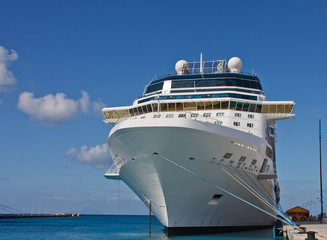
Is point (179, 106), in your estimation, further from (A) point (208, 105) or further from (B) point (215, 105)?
(B) point (215, 105)

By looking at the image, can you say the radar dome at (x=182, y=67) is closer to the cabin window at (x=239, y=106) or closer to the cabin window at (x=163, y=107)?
the cabin window at (x=163, y=107)

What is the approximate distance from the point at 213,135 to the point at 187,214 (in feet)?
16.7

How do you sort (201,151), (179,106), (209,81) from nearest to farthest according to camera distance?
1. (201,151)
2. (179,106)
3. (209,81)

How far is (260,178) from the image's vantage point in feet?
72.3

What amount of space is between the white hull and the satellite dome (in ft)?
30.5

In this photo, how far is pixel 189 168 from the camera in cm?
1923

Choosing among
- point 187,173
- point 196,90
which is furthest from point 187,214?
point 196,90

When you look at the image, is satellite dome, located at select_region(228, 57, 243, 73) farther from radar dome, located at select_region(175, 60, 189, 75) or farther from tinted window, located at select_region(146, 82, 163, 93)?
tinted window, located at select_region(146, 82, 163, 93)

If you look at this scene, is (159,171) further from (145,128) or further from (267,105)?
(267,105)

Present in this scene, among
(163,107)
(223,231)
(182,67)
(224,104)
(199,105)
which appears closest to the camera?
(223,231)

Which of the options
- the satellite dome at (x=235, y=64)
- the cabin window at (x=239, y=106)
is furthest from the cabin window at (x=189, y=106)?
the satellite dome at (x=235, y=64)

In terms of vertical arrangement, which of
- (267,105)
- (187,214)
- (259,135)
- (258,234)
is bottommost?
(258,234)

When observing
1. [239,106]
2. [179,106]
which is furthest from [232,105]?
[179,106]

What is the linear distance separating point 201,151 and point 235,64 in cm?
1240
